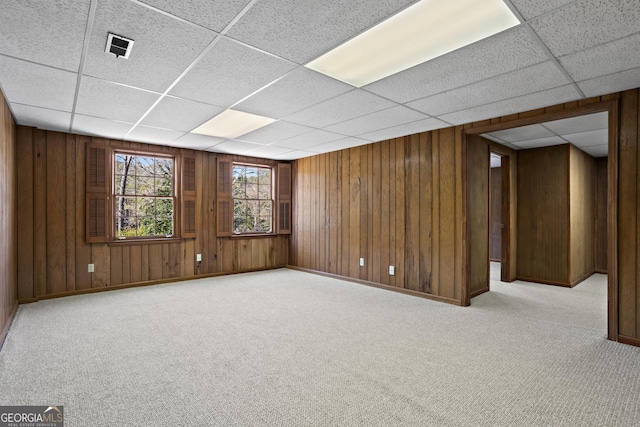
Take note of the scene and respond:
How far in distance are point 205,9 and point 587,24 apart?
7.21ft

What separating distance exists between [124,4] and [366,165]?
4089 mm

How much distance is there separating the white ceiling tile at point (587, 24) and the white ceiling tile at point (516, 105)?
0.89m

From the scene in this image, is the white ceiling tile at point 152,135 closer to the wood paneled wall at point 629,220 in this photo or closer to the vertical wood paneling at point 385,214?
the vertical wood paneling at point 385,214

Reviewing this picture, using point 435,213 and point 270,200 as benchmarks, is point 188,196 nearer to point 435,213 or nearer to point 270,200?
point 270,200

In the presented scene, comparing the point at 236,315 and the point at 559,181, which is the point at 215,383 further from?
the point at 559,181

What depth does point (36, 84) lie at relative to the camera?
2.89 m

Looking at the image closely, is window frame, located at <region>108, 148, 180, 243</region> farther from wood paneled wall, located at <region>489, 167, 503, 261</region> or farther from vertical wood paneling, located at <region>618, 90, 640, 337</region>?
wood paneled wall, located at <region>489, 167, 503, 261</region>

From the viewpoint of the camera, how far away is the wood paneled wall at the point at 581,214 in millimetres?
5504

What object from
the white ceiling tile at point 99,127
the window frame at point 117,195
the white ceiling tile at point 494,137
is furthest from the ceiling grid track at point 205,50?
the white ceiling tile at point 494,137

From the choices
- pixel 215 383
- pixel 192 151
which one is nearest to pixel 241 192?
pixel 192 151

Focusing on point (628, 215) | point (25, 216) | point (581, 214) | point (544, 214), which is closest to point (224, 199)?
point (25, 216)

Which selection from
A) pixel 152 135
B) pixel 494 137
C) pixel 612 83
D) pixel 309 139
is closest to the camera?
pixel 612 83

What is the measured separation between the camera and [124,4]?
1790 millimetres

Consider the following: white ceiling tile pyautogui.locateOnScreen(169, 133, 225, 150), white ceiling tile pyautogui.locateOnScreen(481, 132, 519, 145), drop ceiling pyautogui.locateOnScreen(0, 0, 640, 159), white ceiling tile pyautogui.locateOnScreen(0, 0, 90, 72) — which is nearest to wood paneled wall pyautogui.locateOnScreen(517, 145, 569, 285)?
white ceiling tile pyautogui.locateOnScreen(481, 132, 519, 145)
